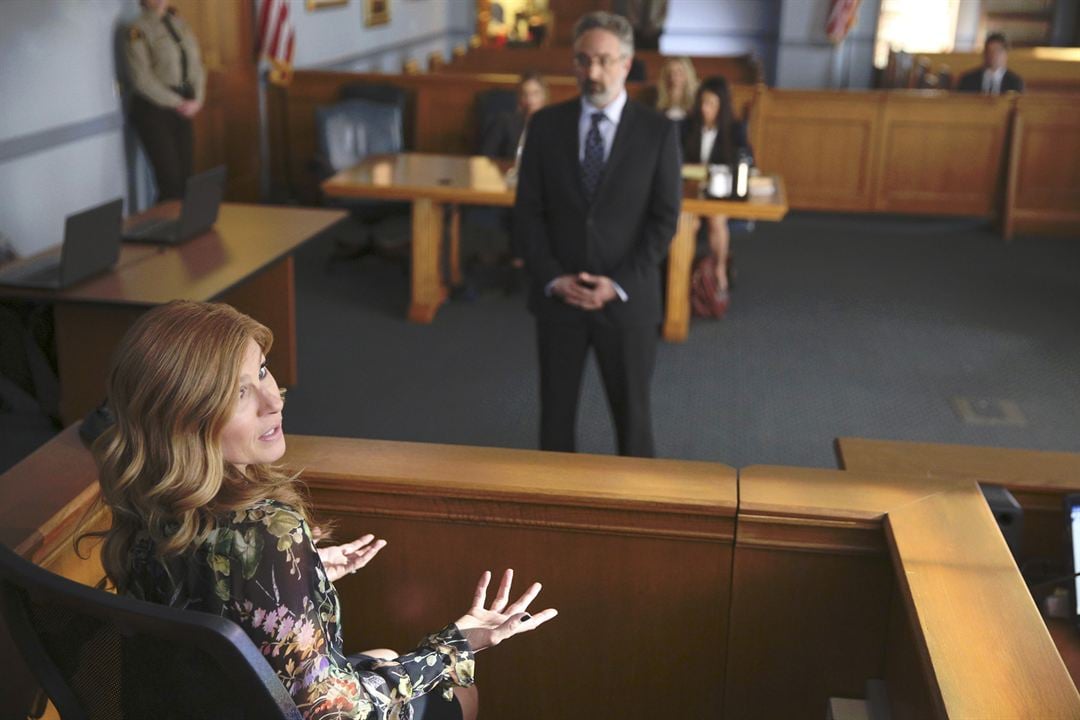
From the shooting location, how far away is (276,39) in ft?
27.7

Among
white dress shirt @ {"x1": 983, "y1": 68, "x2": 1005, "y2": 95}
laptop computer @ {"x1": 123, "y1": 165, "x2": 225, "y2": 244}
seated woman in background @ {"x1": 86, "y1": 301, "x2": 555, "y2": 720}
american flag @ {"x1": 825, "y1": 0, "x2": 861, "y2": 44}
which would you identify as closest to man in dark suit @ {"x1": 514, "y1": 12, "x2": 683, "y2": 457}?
laptop computer @ {"x1": 123, "y1": 165, "x2": 225, "y2": 244}

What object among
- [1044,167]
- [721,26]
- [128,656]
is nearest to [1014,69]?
[1044,167]

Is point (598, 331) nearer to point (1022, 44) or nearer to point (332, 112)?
point (332, 112)

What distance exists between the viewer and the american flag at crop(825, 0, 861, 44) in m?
11.2

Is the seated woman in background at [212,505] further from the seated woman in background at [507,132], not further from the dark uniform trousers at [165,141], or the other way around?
the dark uniform trousers at [165,141]

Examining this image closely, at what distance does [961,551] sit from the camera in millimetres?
1930

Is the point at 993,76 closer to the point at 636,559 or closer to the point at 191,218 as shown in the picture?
the point at 191,218

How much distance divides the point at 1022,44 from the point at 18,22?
11545 mm

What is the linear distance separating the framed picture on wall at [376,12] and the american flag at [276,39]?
84.6 inches

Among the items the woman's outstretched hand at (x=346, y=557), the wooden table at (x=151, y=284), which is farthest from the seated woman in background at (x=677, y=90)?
the woman's outstretched hand at (x=346, y=557)

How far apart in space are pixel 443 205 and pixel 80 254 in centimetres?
266

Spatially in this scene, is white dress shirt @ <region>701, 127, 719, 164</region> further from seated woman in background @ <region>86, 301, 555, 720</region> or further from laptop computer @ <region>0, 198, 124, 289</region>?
seated woman in background @ <region>86, 301, 555, 720</region>

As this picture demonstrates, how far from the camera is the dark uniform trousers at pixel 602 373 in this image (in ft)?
11.8

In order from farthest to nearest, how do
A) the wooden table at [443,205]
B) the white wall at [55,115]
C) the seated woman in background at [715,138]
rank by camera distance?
1. the seated woman in background at [715,138]
2. the white wall at [55,115]
3. the wooden table at [443,205]
